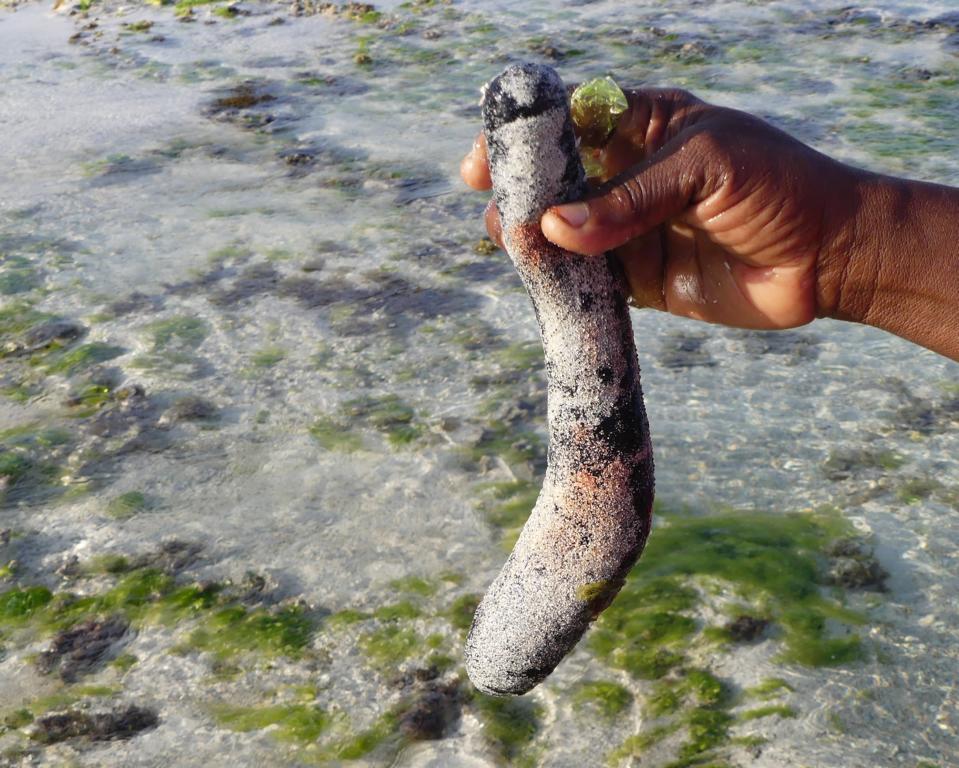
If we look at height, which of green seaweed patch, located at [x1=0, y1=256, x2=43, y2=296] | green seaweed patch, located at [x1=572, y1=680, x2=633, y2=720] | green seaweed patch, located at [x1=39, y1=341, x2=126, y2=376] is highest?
green seaweed patch, located at [x1=0, y1=256, x2=43, y2=296]

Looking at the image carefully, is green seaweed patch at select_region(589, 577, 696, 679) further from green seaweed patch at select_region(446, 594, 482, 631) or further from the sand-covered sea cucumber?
the sand-covered sea cucumber

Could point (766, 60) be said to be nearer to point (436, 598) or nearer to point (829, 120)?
point (829, 120)

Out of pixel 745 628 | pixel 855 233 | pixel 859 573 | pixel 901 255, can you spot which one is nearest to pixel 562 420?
pixel 855 233

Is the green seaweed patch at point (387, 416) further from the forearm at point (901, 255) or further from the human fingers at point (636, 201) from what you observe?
the human fingers at point (636, 201)

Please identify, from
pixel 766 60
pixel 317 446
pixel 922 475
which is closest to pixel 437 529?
pixel 317 446

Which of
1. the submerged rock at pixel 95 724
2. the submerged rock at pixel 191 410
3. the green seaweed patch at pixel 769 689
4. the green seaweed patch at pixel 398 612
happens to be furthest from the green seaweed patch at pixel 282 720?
the submerged rock at pixel 191 410

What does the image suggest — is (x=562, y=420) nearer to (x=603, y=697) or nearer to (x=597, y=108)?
(x=597, y=108)

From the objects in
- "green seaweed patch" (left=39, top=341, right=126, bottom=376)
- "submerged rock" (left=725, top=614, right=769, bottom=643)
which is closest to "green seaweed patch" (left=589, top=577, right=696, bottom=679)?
"submerged rock" (left=725, top=614, right=769, bottom=643)
